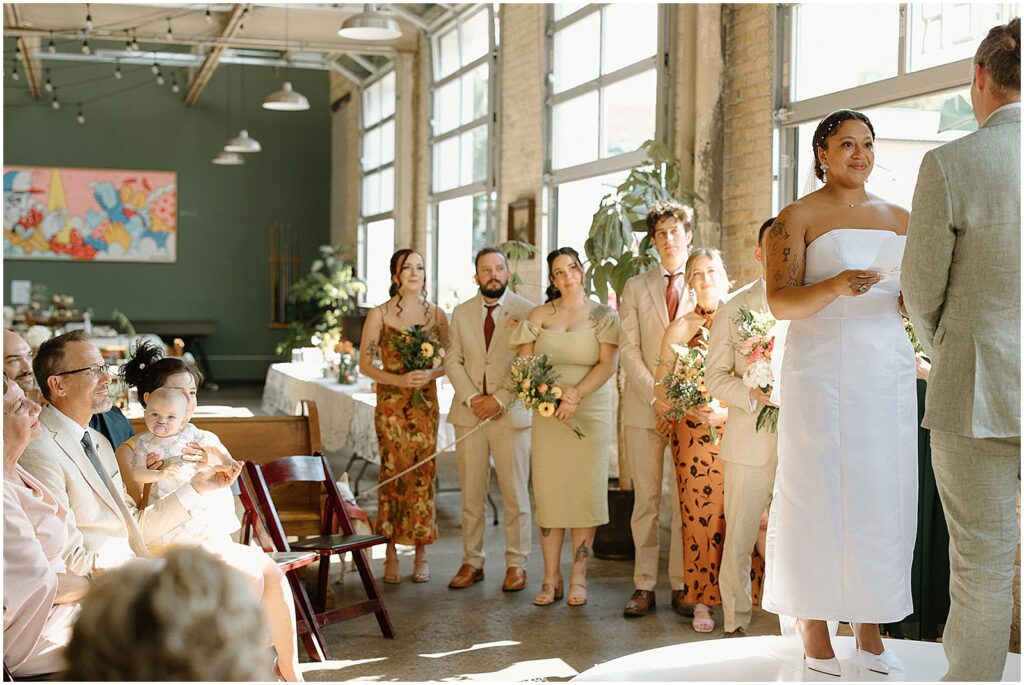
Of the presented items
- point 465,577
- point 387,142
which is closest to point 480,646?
point 465,577

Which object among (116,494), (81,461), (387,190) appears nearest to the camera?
(81,461)

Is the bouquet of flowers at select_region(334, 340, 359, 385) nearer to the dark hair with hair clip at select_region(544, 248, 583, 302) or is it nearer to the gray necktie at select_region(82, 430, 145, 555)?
the dark hair with hair clip at select_region(544, 248, 583, 302)

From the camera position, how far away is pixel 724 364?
16.8 ft

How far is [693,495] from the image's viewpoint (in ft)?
17.8

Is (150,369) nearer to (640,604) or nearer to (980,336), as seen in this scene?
(640,604)

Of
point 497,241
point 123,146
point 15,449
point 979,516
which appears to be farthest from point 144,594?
point 123,146

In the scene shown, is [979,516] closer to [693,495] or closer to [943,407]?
[943,407]

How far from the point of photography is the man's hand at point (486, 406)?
607cm

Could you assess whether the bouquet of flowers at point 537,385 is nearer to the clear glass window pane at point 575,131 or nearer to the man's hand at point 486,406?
the man's hand at point 486,406

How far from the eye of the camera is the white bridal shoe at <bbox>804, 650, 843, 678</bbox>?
3592mm

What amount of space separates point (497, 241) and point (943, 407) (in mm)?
8734

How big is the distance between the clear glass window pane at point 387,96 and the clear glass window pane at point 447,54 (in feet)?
6.95

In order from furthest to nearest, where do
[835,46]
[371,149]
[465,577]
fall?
[371,149] → [835,46] → [465,577]

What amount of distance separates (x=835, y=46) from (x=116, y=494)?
4.70 metres
